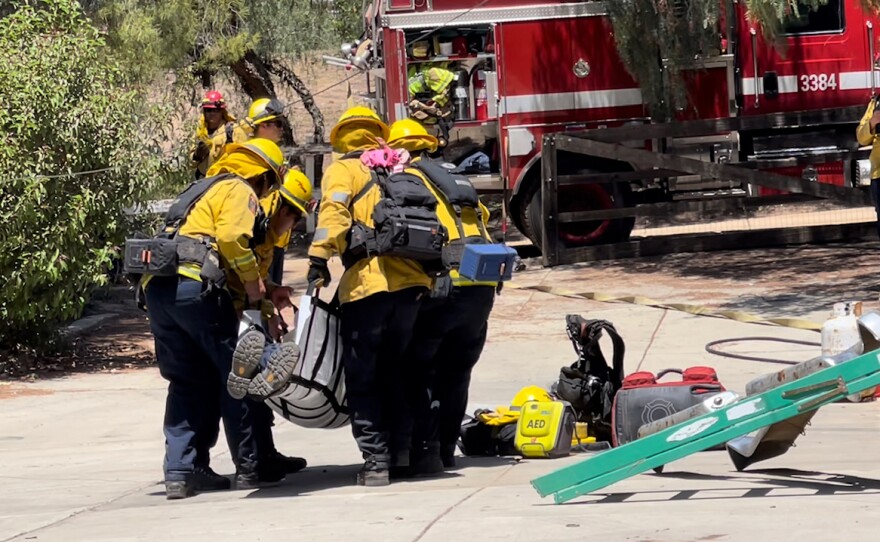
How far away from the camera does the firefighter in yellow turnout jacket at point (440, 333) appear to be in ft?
22.4

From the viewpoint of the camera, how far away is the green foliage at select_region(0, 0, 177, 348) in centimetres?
1034

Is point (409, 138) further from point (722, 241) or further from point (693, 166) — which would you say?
point (722, 241)

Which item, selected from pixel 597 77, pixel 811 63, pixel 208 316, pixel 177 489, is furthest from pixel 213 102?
pixel 811 63

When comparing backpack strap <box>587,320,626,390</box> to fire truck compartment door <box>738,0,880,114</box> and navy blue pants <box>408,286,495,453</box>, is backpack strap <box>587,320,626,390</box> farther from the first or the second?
fire truck compartment door <box>738,0,880,114</box>

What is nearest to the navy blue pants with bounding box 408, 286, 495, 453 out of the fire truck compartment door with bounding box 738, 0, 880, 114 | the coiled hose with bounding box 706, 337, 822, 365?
the coiled hose with bounding box 706, 337, 822, 365

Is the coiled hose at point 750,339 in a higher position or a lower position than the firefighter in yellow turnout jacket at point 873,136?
lower

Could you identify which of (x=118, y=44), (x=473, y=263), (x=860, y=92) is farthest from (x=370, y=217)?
(x=118, y=44)

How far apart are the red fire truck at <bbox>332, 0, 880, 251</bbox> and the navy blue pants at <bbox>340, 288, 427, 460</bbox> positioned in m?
8.66

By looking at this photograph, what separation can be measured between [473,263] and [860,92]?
10.1 metres

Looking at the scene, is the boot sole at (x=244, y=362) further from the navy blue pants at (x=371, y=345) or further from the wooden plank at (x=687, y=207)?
the wooden plank at (x=687, y=207)

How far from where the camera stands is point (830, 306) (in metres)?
11.7

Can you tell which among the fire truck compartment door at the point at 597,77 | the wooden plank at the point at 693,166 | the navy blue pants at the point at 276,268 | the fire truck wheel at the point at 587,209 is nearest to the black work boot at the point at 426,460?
the navy blue pants at the point at 276,268

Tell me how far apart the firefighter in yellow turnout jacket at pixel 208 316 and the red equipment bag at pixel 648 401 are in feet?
5.91

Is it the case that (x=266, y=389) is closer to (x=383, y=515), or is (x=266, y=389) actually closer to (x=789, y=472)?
(x=383, y=515)
